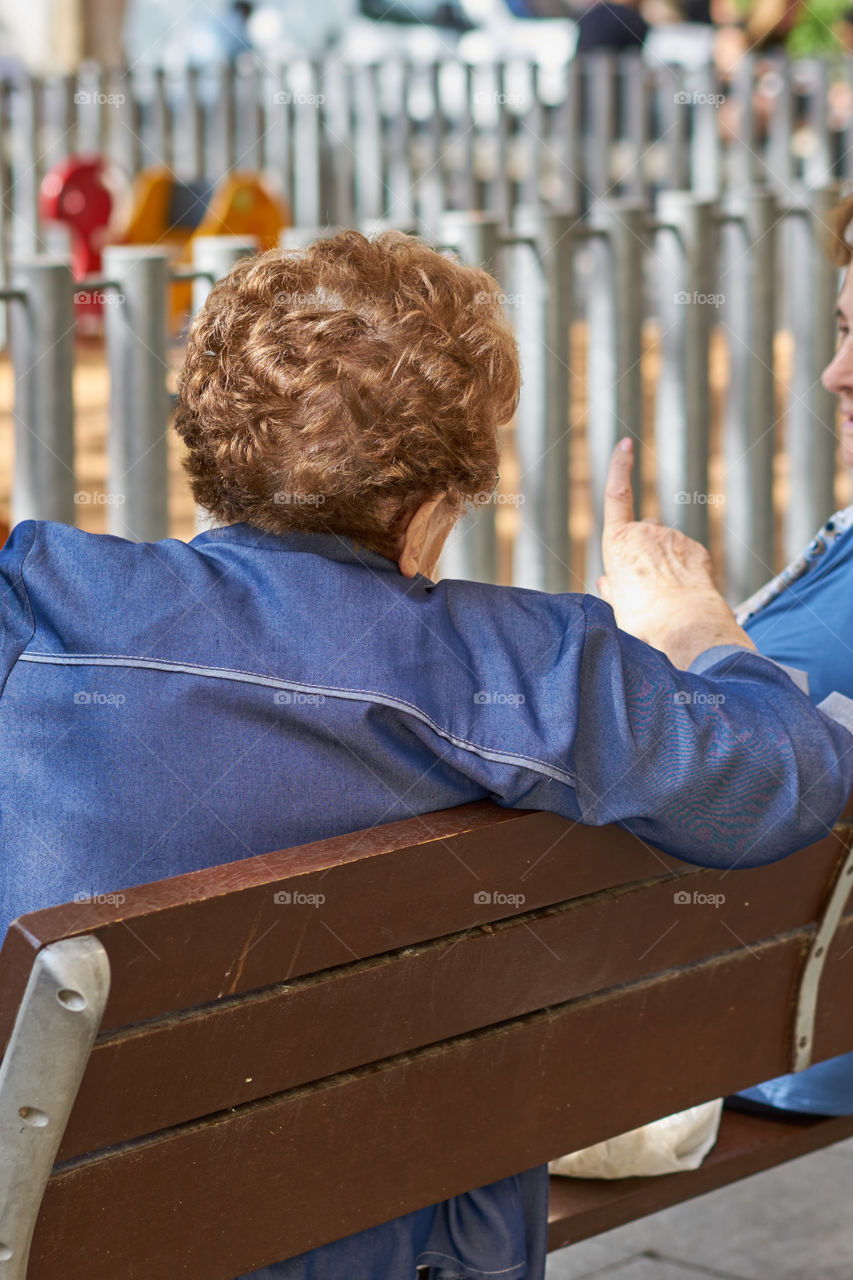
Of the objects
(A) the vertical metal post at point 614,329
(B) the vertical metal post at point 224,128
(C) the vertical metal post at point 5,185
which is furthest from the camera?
(B) the vertical metal post at point 224,128

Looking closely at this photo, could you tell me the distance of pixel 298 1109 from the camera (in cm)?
123

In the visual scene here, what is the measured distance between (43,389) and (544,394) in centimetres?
146

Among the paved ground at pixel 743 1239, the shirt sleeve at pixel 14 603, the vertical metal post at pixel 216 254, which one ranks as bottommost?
the paved ground at pixel 743 1239

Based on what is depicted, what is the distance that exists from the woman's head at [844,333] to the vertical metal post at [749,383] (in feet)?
8.21

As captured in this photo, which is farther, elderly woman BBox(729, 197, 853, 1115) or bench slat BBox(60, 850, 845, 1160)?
elderly woman BBox(729, 197, 853, 1115)

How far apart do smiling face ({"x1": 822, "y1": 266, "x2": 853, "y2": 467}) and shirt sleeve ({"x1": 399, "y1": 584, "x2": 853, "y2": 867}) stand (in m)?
0.95

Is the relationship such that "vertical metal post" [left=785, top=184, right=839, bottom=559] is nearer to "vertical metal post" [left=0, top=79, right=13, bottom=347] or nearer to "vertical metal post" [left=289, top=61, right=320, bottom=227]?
"vertical metal post" [left=289, top=61, right=320, bottom=227]

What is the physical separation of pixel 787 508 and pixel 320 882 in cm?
414

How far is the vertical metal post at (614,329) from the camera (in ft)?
14.6

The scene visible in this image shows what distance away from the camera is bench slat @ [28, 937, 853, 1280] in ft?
3.81

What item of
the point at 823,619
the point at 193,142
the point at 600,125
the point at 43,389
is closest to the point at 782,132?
→ the point at 600,125

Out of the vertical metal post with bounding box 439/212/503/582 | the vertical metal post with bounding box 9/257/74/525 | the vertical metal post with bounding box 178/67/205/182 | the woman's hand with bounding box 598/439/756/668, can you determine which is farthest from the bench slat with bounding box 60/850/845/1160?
the vertical metal post with bounding box 178/67/205/182

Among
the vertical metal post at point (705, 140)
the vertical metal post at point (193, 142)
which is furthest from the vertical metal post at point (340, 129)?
the vertical metal post at point (705, 140)

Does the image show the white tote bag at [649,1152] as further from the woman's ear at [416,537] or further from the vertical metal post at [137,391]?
the vertical metal post at [137,391]
